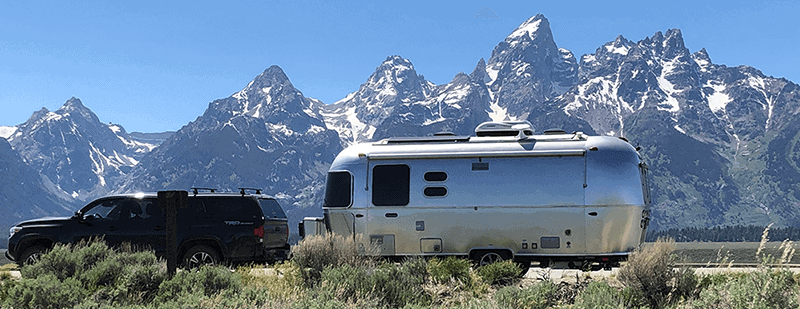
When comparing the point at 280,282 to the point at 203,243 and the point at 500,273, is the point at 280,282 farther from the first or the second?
the point at 203,243

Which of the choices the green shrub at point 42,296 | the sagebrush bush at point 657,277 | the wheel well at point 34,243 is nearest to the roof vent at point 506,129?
the sagebrush bush at point 657,277

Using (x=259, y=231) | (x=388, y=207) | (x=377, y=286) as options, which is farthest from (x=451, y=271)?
(x=259, y=231)

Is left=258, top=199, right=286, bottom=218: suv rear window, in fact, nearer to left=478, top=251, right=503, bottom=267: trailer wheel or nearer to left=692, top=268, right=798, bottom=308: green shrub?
left=478, top=251, right=503, bottom=267: trailer wheel

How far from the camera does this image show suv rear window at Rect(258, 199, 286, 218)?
17281 mm

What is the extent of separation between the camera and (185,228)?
54.6ft

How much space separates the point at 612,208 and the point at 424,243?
4014mm

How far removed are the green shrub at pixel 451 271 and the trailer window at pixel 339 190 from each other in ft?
10.3

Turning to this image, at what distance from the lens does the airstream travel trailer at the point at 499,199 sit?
48.1 feet

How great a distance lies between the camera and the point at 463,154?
50.4 ft

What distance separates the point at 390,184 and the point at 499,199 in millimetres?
2405

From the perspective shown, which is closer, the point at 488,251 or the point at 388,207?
the point at 488,251

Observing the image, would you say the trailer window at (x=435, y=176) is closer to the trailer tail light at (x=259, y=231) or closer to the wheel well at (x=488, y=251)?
the wheel well at (x=488, y=251)

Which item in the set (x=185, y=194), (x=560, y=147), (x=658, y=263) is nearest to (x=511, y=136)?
(x=560, y=147)

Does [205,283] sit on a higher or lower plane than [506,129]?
lower
